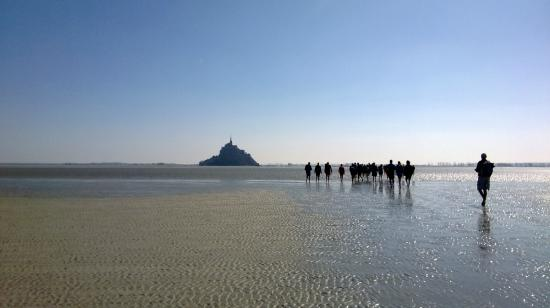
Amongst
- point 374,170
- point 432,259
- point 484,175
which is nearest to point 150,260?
point 432,259

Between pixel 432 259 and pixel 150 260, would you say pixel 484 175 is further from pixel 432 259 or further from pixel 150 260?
A: pixel 150 260

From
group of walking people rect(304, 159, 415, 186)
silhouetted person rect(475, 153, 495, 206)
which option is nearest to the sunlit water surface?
silhouetted person rect(475, 153, 495, 206)

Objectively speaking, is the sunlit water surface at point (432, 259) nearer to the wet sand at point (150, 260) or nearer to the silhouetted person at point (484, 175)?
the wet sand at point (150, 260)

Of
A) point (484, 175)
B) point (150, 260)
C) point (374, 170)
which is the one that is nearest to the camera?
point (150, 260)

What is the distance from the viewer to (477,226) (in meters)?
12.8

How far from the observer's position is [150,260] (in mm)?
8328

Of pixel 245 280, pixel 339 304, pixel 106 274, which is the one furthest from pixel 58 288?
pixel 339 304

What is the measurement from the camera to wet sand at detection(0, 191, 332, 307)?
6.11 metres

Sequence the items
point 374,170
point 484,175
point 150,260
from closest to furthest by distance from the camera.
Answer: point 150,260 → point 484,175 → point 374,170

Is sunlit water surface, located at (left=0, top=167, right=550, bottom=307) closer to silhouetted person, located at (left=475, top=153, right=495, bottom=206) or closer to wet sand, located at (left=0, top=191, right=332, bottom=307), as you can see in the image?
wet sand, located at (left=0, top=191, right=332, bottom=307)

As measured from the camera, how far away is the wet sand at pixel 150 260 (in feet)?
20.1

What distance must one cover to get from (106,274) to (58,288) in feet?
2.93

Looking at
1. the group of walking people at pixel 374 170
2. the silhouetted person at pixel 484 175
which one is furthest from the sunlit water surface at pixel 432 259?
the group of walking people at pixel 374 170

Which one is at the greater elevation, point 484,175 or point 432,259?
point 484,175
